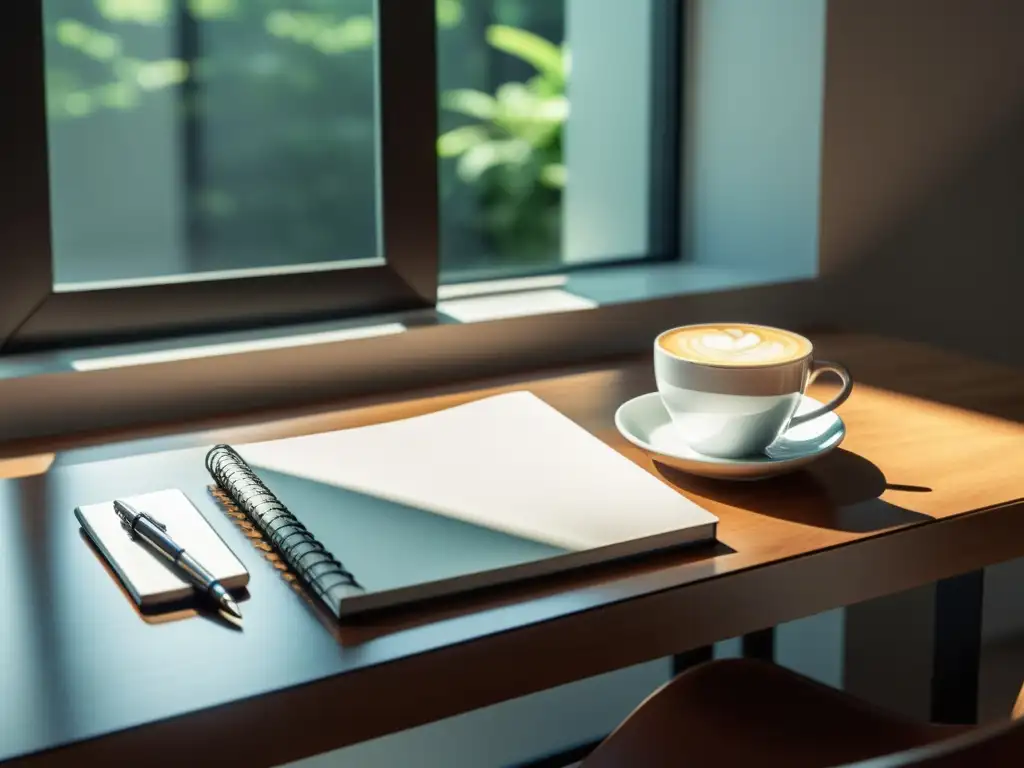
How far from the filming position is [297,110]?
3947 mm

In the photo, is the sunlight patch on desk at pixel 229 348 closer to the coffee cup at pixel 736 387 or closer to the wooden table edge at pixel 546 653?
the coffee cup at pixel 736 387

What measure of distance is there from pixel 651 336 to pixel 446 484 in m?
0.61

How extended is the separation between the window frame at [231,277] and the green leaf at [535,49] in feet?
10.0

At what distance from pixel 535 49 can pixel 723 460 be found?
3.64m

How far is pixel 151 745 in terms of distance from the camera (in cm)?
61

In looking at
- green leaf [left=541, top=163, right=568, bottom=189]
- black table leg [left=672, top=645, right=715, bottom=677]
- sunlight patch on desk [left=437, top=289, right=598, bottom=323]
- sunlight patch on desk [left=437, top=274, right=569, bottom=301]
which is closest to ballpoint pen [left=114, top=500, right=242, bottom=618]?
sunlight patch on desk [left=437, top=289, right=598, bottom=323]

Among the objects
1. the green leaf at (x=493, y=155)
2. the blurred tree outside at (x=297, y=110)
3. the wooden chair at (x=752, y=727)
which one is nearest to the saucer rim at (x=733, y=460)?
the wooden chair at (x=752, y=727)

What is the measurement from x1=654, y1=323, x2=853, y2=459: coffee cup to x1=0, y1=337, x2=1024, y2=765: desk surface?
0.13 feet

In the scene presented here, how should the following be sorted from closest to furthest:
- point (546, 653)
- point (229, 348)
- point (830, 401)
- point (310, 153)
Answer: point (546, 653), point (830, 401), point (229, 348), point (310, 153)

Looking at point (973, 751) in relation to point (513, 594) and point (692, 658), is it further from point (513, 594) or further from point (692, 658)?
point (692, 658)

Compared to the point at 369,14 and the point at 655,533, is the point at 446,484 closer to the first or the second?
the point at 655,533

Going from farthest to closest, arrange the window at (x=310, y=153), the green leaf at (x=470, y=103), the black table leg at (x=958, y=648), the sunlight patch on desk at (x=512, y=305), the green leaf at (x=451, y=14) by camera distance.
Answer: the green leaf at (x=470, y=103) → the green leaf at (x=451, y=14) → the sunlight patch on desk at (x=512, y=305) → the window at (x=310, y=153) → the black table leg at (x=958, y=648)

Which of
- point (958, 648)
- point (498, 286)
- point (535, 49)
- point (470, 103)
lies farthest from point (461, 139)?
point (958, 648)

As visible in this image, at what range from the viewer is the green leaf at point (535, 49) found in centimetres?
435
